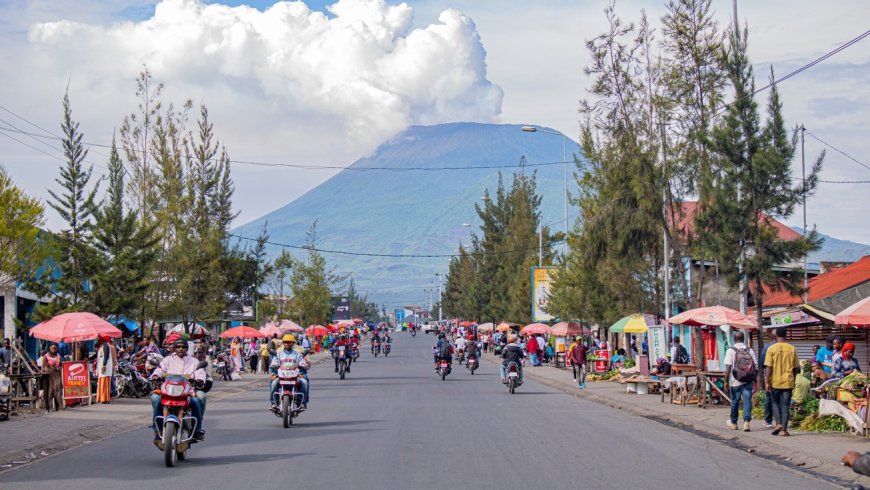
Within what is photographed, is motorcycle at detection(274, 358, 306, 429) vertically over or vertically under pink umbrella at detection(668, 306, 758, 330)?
under

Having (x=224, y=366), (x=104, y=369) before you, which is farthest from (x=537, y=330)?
(x=104, y=369)

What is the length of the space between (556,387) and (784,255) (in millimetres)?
14756

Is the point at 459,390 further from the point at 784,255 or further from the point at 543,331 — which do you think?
the point at 543,331

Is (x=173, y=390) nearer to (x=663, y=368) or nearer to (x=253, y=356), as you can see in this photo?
(x=663, y=368)

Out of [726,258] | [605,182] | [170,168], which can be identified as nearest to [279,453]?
[726,258]

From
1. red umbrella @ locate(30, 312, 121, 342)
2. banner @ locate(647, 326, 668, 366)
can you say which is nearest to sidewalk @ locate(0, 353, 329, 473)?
red umbrella @ locate(30, 312, 121, 342)

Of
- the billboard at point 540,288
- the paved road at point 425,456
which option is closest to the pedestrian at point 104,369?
the paved road at point 425,456

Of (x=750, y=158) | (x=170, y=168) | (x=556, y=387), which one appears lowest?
(x=556, y=387)

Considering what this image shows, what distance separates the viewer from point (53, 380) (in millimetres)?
23703

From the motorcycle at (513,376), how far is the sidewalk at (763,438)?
2526 mm

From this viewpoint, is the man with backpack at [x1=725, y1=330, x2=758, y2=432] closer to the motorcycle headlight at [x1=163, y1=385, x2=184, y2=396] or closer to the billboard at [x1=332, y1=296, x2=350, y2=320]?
the motorcycle headlight at [x1=163, y1=385, x2=184, y2=396]

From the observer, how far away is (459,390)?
3175cm

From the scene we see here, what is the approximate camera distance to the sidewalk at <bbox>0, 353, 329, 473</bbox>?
15683 millimetres

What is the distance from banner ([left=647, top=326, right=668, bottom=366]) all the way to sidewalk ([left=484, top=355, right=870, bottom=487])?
21.4ft
